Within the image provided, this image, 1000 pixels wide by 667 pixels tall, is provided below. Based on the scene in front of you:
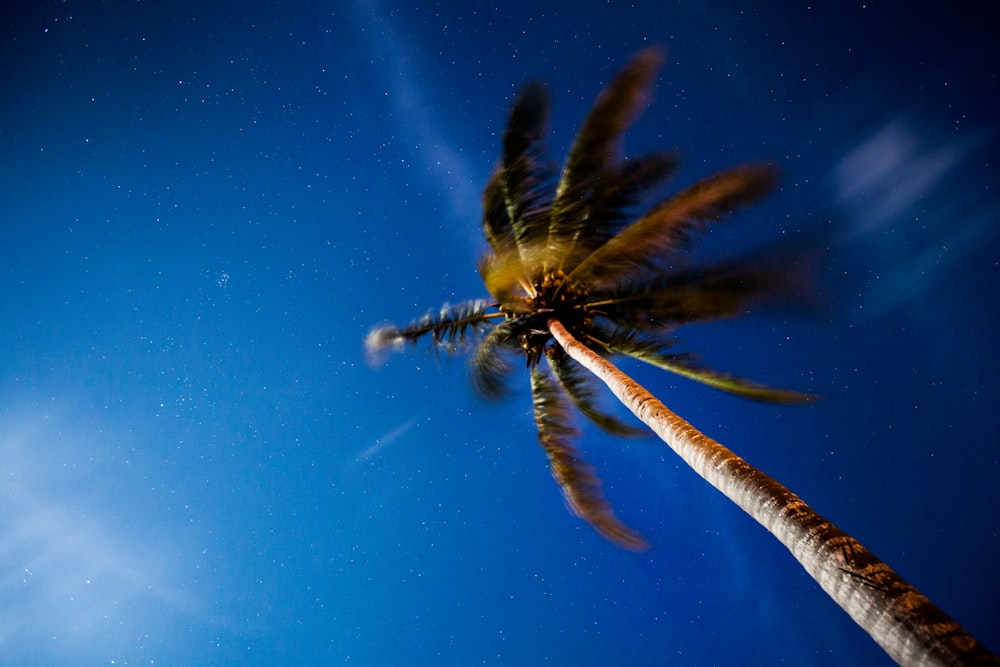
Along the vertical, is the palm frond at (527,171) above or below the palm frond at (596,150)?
above

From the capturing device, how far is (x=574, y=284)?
7113mm

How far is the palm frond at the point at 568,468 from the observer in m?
5.72

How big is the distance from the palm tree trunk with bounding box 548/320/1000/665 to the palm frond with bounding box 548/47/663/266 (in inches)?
141

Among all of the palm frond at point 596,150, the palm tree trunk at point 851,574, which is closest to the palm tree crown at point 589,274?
the palm frond at point 596,150

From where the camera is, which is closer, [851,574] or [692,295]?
[851,574]

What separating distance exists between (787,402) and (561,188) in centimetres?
387

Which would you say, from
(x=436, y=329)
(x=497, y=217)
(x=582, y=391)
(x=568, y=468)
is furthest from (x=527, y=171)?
(x=568, y=468)

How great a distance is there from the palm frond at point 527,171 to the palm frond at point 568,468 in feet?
7.63

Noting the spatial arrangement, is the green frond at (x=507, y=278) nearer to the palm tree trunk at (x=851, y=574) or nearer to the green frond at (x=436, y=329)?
the green frond at (x=436, y=329)

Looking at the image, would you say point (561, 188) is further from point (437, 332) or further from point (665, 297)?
point (437, 332)

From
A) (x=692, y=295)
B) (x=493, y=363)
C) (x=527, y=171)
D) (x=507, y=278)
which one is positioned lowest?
(x=692, y=295)

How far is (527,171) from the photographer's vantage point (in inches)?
261

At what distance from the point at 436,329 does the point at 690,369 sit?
369cm

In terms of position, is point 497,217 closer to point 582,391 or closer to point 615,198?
point 615,198
